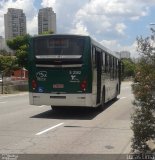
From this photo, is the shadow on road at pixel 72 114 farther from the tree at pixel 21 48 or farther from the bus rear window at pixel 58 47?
the tree at pixel 21 48

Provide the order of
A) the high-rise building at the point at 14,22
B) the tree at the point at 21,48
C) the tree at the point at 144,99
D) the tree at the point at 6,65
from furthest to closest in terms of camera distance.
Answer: the high-rise building at the point at 14,22, the tree at the point at 6,65, the tree at the point at 21,48, the tree at the point at 144,99

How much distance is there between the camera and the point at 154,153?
8.65m

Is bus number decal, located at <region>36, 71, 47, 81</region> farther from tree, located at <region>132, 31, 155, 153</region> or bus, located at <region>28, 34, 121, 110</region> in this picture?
tree, located at <region>132, 31, 155, 153</region>

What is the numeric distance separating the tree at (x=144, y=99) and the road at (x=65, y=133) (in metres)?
1.39

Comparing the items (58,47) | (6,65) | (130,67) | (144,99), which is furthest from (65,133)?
(6,65)

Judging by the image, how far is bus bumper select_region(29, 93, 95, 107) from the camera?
57.4 feet

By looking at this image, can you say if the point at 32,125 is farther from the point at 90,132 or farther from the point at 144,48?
the point at 144,48

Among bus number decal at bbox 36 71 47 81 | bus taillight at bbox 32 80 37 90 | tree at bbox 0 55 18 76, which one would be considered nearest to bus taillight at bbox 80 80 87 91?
bus number decal at bbox 36 71 47 81

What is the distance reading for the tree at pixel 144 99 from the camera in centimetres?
865

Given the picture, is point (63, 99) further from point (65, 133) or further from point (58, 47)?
point (65, 133)

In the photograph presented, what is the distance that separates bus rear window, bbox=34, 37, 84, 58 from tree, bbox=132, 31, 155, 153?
8499mm

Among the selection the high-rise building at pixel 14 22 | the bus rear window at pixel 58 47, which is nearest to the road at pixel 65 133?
the bus rear window at pixel 58 47

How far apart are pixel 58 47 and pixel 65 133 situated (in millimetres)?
5504

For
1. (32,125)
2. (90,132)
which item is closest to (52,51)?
(32,125)
